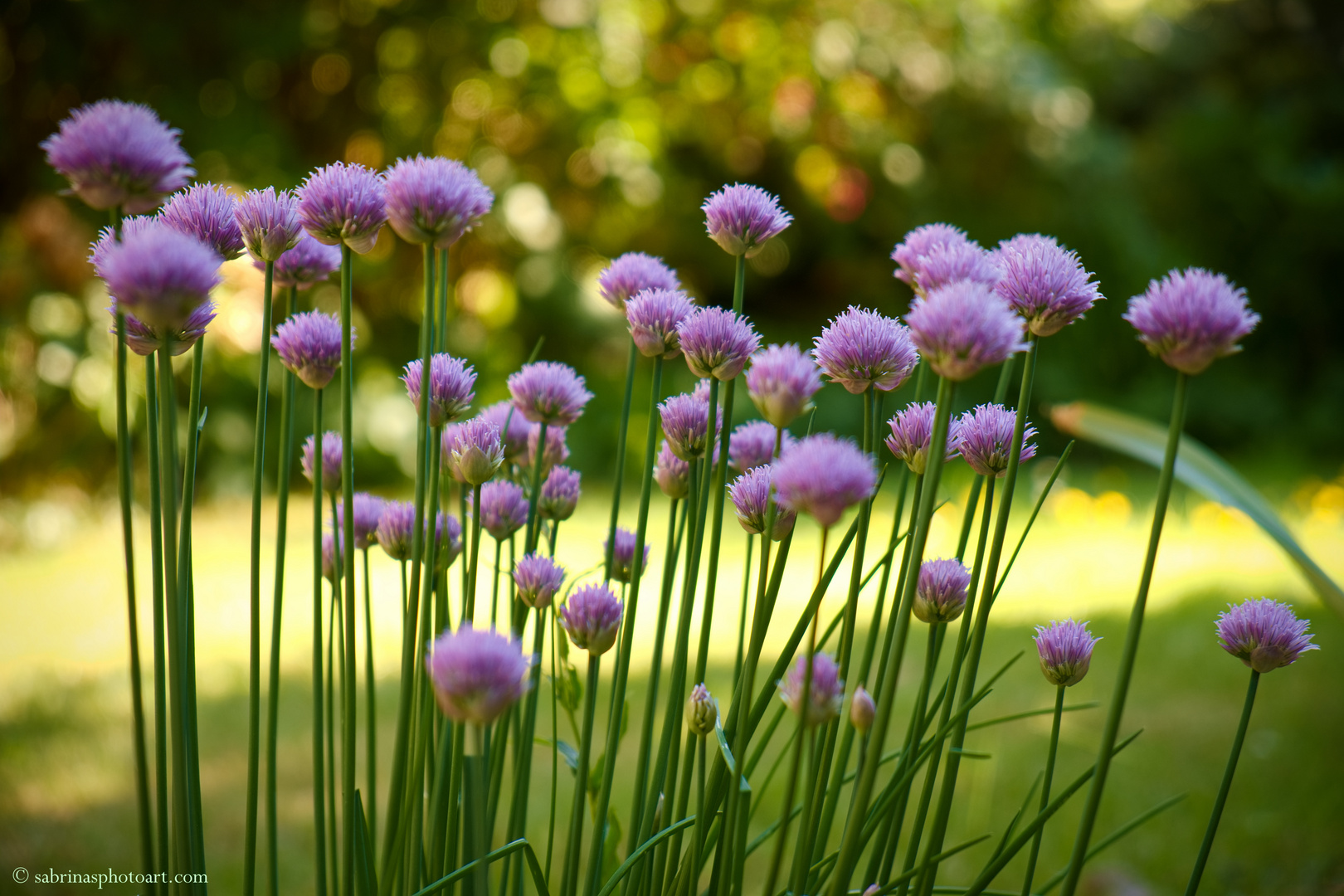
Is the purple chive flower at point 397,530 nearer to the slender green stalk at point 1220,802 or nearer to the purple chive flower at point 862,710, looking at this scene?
the purple chive flower at point 862,710

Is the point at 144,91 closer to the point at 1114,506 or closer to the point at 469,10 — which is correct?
the point at 469,10

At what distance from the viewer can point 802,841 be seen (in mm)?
573

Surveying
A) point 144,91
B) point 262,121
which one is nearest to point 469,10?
point 262,121

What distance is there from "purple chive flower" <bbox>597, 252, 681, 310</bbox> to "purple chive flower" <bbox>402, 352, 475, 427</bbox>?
162 mm

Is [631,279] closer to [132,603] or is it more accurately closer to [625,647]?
[625,647]

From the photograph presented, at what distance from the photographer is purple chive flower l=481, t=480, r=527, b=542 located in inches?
32.6

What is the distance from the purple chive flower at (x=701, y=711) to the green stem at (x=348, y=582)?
24cm

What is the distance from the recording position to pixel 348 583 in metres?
0.75

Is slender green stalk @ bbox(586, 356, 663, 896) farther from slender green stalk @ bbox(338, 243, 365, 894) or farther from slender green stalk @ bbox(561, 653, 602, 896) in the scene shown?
slender green stalk @ bbox(338, 243, 365, 894)

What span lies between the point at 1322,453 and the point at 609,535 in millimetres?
5467

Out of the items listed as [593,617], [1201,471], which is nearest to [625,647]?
[593,617]

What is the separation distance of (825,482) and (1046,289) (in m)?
0.25

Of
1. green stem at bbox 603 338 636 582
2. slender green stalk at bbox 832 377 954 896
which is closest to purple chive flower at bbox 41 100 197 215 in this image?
green stem at bbox 603 338 636 582

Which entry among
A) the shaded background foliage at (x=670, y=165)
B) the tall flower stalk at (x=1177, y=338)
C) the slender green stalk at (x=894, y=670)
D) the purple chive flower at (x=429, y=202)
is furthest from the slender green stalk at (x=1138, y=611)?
the shaded background foliage at (x=670, y=165)
